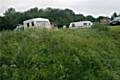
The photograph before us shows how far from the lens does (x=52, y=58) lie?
32.3 feet

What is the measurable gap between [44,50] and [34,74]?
5.14 feet

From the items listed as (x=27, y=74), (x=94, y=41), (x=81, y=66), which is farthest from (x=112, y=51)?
(x=27, y=74)

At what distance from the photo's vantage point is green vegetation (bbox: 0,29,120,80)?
29.3 ft

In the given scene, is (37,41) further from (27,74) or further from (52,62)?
(27,74)

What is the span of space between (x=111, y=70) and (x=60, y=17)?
37869mm

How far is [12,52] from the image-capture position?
9500 mm

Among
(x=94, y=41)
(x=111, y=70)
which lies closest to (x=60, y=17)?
(x=94, y=41)

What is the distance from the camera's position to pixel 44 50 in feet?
33.6

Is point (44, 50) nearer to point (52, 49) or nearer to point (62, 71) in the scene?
point (52, 49)

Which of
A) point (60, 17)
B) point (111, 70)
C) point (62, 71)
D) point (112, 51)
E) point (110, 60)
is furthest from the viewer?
point (60, 17)

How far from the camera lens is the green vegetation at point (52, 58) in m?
8.92

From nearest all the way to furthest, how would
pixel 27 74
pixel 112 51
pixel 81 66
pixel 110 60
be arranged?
pixel 27 74, pixel 81 66, pixel 110 60, pixel 112 51

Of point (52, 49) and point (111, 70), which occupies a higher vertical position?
point (52, 49)

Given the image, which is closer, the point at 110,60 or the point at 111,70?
the point at 111,70
